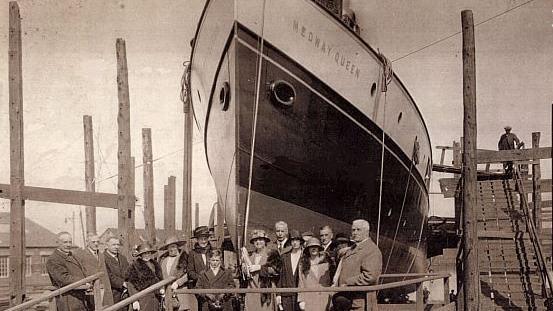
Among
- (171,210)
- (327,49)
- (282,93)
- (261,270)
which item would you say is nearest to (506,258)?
(327,49)

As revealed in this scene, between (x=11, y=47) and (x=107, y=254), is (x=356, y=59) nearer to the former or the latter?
(x=107, y=254)

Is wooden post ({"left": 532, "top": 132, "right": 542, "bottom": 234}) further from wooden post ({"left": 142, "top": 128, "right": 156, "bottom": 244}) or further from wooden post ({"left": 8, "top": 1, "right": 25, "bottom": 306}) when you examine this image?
wooden post ({"left": 142, "top": 128, "right": 156, "bottom": 244})

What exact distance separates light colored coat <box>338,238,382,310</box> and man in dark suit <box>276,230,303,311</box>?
629mm

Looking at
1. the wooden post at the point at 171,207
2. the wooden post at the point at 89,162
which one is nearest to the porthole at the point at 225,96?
the wooden post at the point at 89,162

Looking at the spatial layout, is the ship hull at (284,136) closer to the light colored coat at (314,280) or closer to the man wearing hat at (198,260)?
the man wearing hat at (198,260)

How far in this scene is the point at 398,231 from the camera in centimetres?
936

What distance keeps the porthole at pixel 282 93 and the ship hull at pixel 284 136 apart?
0.04 m

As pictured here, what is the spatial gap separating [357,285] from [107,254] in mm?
3080

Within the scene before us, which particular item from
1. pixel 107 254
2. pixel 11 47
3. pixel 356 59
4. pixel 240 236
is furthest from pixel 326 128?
pixel 11 47

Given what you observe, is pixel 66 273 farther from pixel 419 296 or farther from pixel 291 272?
pixel 419 296

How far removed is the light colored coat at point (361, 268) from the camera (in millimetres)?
4062

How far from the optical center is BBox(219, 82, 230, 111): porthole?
6590 mm

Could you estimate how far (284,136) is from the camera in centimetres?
664

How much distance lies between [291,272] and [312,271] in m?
0.21
